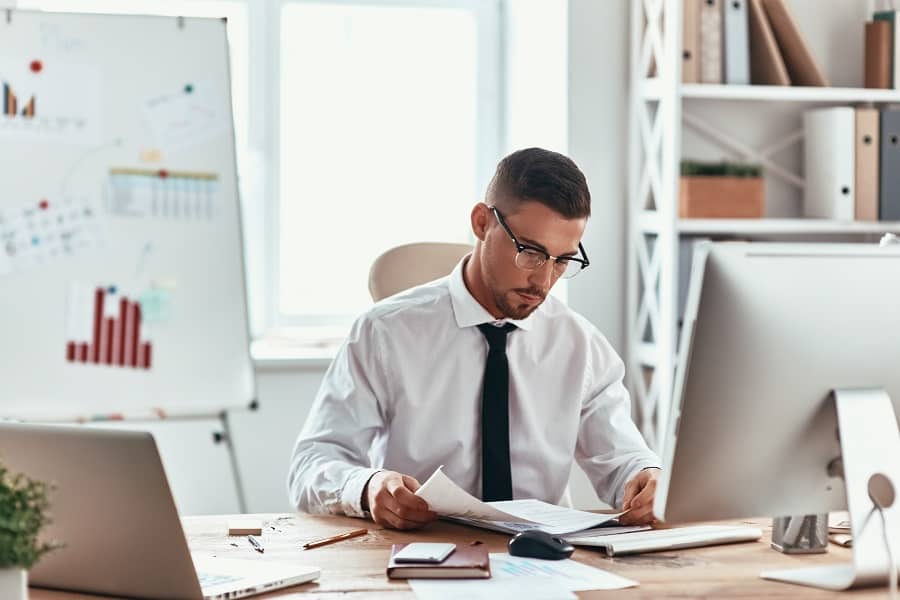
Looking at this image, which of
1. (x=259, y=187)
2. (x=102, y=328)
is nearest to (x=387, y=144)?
(x=259, y=187)

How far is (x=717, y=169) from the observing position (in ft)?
10.7

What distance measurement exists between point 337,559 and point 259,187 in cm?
222

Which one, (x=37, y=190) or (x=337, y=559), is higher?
(x=37, y=190)

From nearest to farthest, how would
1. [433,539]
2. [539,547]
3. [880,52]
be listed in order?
[539,547], [433,539], [880,52]

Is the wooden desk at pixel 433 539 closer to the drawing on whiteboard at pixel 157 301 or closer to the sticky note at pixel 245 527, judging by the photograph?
the sticky note at pixel 245 527

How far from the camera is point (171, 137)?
114 inches

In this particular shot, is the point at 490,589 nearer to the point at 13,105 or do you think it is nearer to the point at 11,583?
the point at 11,583

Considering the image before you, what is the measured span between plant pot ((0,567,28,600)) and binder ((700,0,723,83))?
101 inches

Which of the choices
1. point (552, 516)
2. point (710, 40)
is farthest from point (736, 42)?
point (552, 516)

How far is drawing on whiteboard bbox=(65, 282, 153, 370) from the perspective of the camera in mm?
2830

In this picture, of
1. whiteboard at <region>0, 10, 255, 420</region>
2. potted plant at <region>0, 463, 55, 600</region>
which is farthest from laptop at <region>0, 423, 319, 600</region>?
whiteboard at <region>0, 10, 255, 420</region>

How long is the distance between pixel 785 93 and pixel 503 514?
2.02 m

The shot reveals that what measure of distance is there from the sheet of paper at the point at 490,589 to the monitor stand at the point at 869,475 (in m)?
0.34

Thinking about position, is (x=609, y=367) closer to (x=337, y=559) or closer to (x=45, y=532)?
(x=337, y=559)
